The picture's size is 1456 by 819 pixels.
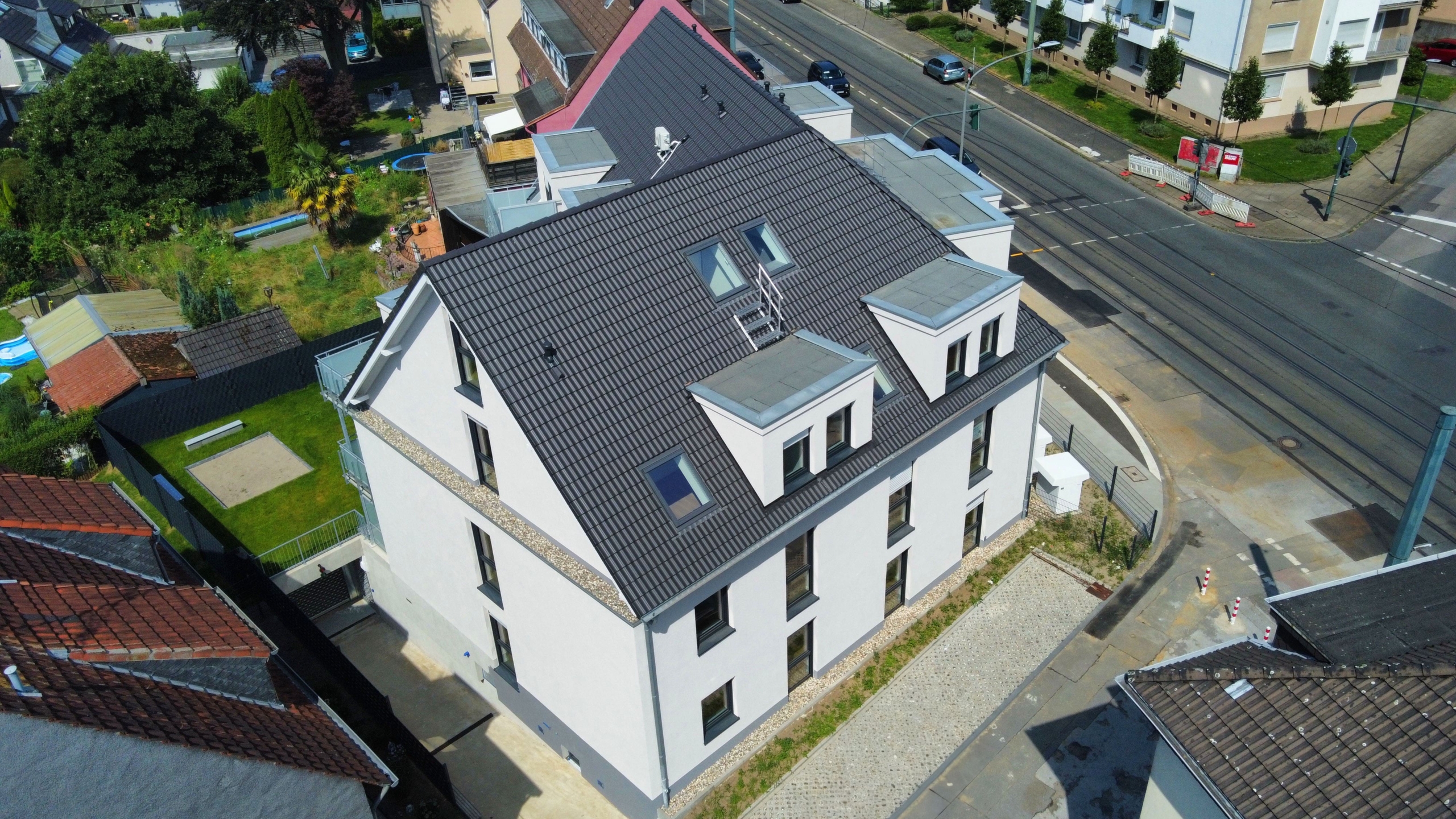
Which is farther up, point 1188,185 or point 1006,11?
point 1006,11

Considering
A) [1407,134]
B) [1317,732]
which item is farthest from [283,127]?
[1407,134]

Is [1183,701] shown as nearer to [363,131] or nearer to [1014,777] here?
[1014,777]

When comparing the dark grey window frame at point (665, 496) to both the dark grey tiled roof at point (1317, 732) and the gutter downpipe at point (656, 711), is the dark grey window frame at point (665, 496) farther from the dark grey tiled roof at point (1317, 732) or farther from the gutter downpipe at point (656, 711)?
the dark grey tiled roof at point (1317, 732)

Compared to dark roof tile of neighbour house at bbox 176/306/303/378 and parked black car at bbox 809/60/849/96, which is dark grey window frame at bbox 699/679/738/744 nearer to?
dark roof tile of neighbour house at bbox 176/306/303/378

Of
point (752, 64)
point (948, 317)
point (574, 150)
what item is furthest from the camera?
point (752, 64)

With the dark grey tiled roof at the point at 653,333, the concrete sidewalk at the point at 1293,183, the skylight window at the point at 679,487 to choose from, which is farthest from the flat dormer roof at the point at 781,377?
the concrete sidewalk at the point at 1293,183

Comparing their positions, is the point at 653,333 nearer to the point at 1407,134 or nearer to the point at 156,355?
the point at 156,355

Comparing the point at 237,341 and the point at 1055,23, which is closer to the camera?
the point at 237,341
